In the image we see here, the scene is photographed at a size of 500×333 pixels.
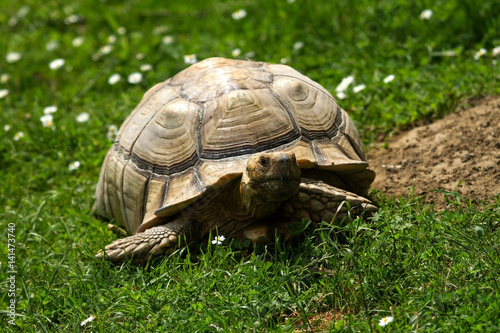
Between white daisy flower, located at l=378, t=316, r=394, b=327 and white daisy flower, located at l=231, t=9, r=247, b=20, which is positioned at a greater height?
white daisy flower, located at l=378, t=316, r=394, b=327

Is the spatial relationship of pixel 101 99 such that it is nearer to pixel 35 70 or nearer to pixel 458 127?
pixel 35 70

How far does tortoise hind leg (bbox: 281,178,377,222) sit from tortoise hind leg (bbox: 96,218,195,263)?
0.58m

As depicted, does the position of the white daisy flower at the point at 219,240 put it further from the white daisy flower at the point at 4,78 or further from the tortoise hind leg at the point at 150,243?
the white daisy flower at the point at 4,78

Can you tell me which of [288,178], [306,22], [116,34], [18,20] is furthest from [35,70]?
[288,178]

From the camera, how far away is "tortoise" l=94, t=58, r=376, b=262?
2.96m

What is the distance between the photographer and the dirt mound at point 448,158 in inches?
130

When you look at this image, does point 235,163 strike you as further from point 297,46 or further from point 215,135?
point 297,46

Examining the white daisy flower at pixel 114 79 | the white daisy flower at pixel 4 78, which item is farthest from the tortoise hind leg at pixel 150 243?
the white daisy flower at pixel 4 78

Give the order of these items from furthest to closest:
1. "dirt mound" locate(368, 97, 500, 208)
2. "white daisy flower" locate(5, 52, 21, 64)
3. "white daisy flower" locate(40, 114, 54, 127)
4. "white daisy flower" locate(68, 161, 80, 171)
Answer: "white daisy flower" locate(5, 52, 21, 64) → "white daisy flower" locate(40, 114, 54, 127) → "white daisy flower" locate(68, 161, 80, 171) → "dirt mound" locate(368, 97, 500, 208)

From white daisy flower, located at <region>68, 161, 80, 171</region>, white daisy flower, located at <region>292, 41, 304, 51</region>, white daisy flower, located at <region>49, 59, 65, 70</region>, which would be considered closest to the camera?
white daisy flower, located at <region>68, 161, 80, 171</region>

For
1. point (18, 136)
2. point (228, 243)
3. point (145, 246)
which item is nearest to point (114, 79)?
point (18, 136)

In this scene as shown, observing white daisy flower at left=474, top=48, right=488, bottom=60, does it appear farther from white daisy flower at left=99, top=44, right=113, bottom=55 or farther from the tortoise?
white daisy flower at left=99, top=44, right=113, bottom=55

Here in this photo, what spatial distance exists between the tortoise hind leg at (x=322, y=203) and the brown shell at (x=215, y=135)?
0.13 m


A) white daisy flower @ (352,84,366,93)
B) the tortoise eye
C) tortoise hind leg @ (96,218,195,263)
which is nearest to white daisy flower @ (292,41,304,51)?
white daisy flower @ (352,84,366,93)
